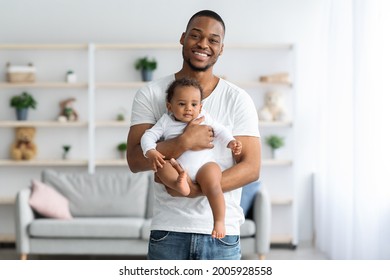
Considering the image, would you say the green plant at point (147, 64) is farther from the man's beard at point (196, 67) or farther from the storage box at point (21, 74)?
the man's beard at point (196, 67)

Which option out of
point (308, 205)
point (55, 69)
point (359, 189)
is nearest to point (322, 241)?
point (308, 205)

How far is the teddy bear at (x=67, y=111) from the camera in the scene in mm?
3936

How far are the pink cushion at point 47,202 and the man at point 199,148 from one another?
231 centimetres

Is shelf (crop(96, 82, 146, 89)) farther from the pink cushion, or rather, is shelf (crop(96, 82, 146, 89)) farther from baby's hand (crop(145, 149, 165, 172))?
baby's hand (crop(145, 149, 165, 172))

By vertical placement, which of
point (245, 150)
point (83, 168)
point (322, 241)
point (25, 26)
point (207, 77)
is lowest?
point (322, 241)

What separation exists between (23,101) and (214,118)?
2.96 m

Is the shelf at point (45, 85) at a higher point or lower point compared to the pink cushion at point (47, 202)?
higher

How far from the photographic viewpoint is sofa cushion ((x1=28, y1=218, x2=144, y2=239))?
324 centimetres

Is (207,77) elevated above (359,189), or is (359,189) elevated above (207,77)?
(207,77)

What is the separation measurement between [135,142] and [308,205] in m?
2.92

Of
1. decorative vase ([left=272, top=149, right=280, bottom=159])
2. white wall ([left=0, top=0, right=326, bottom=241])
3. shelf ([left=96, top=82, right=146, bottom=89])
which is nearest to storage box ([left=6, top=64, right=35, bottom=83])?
white wall ([left=0, top=0, right=326, bottom=241])

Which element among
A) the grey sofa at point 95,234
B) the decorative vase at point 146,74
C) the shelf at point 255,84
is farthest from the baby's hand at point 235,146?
the decorative vase at point 146,74
